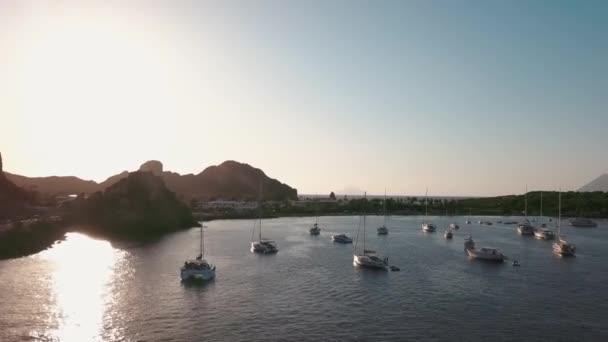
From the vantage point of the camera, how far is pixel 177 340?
4341 centimetres

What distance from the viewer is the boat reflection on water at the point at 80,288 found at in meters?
46.4

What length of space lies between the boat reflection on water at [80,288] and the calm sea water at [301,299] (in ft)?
0.59

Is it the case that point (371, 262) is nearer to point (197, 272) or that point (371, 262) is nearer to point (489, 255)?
point (489, 255)

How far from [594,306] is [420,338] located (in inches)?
1103

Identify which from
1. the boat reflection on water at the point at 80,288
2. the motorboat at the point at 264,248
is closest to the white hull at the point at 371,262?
the motorboat at the point at 264,248

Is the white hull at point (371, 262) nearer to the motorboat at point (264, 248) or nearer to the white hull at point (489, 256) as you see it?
the white hull at point (489, 256)

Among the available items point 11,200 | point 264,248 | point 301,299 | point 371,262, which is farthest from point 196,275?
point 11,200

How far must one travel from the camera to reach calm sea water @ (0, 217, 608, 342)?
4634 centimetres

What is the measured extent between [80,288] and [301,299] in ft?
108

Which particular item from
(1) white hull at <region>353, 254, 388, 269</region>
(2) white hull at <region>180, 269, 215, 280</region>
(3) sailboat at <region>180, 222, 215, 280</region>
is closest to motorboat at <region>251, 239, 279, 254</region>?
(1) white hull at <region>353, 254, 388, 269</region>

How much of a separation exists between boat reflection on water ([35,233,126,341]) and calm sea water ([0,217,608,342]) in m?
0.18

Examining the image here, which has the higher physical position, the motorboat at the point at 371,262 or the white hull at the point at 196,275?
the motorboat at the point at 371,262

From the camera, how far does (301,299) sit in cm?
5894

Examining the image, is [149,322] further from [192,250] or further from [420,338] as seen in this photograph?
[192,250]
